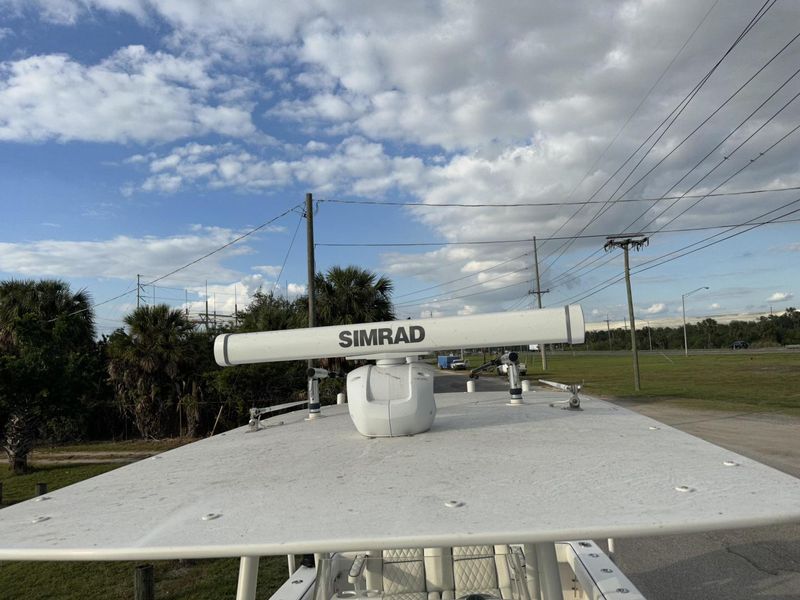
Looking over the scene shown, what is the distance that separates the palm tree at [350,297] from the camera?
20922mm

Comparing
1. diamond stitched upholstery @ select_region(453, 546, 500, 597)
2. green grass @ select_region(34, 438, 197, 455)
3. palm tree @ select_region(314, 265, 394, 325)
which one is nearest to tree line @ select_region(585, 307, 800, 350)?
palm tree @ select_region(314, 265, 394, 325)

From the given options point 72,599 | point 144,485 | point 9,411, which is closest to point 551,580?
point 144,485

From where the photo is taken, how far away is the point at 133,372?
58.9 ft

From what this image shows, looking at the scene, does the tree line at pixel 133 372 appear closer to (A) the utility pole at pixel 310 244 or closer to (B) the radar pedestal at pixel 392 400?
(A) the utility pole at pixel 310 244

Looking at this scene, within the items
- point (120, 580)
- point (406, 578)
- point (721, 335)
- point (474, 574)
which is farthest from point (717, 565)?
point (721, 335)

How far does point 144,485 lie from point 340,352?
1150mm

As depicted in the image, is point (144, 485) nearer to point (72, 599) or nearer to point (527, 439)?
point (527, 439)

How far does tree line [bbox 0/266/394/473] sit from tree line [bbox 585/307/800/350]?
61192mm

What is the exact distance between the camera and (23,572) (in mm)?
7145

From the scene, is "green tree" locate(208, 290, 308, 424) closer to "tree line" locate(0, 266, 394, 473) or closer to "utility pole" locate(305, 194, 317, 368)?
"tree line" locate(0, 266, 394, 473)

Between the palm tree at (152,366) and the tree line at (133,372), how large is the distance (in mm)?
35

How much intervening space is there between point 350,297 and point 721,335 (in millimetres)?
92398

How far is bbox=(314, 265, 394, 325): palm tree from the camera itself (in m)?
20.9

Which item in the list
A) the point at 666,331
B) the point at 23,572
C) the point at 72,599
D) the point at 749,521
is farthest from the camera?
the point at 666,331
